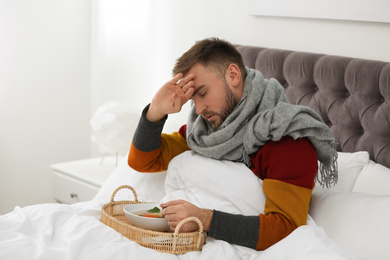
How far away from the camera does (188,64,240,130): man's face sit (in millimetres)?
1687

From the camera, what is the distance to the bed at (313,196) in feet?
4.59

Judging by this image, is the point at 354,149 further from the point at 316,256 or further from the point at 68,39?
the point at 68,39

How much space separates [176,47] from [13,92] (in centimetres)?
100

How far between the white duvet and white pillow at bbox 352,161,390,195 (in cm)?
32

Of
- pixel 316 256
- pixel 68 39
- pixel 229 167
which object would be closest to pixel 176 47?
pixel 68 39

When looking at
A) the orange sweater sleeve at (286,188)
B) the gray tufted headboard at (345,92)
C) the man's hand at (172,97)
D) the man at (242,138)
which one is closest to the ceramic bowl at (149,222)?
the man at (242,138)

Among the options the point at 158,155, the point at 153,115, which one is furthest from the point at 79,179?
the point at 153,115

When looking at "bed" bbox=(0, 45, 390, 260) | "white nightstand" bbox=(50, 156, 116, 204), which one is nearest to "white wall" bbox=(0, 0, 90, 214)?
"white nightstand" bbox=(50, 156, 116, 204)

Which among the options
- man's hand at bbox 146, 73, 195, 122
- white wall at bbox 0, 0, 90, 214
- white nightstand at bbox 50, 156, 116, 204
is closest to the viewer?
man's hand at bbox 146, 73, 195, 122

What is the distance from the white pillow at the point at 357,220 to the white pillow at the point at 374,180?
0.55ft

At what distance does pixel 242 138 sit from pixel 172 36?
139cm

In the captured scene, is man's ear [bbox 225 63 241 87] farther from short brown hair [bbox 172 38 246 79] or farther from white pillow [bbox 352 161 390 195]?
white pillow [bbox 352 161 390 195]

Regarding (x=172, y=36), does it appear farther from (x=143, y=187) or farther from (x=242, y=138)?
(x=242, y=138)

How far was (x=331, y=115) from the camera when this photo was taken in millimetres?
2035
